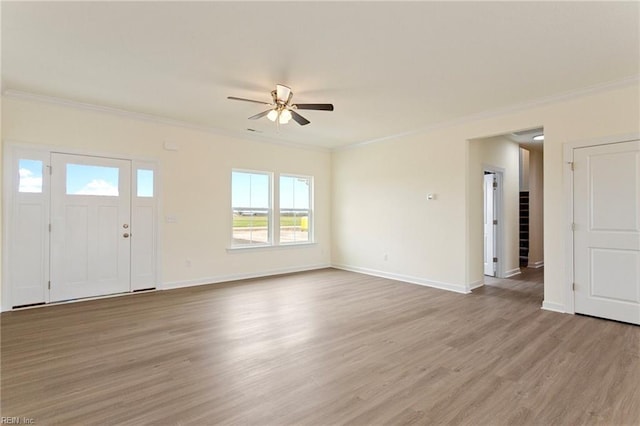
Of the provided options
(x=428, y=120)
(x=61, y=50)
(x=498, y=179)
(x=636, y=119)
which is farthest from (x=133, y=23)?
(x=498, y=179)

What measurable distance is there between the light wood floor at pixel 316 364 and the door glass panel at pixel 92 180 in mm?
1605

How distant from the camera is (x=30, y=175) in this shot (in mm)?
4277

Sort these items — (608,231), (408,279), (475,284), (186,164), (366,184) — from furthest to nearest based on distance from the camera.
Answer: (366,184) < (408,279) < (186,164) < (475,284) < (608,231)

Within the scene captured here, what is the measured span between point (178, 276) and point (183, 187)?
1516mm

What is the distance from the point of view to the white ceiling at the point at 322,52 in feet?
7.97

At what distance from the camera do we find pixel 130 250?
5012 mm

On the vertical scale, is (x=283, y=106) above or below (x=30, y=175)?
above

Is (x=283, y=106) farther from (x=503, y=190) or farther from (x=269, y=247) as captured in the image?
(x=503, y=190)

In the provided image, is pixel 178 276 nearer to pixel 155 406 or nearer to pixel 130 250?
pixel 130 250

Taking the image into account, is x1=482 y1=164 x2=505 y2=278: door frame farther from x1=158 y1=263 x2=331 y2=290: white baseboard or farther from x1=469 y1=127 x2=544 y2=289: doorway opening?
x1=158 y1=263 x2=331 y2=290: white baseboard

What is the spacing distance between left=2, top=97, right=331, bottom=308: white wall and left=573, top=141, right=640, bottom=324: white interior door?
481 centimetres

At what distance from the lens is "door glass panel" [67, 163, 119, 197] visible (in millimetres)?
4570

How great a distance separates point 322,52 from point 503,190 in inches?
197

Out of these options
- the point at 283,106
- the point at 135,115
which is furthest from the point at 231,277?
the point at 283,106
